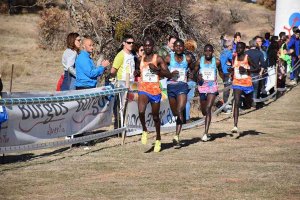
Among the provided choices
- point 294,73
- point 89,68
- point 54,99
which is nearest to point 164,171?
point 54,99

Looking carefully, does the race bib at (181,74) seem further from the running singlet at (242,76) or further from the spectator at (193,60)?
the running singlet at (242,76)

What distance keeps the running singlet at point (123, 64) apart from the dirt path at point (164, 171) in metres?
1.27

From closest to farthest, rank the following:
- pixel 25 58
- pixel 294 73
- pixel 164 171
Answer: pixel 164 171 < pixel 294 73 < pixel 25 58

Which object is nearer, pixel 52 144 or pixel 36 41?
pixel 52 144

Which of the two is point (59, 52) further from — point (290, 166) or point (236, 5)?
point (290, 166)

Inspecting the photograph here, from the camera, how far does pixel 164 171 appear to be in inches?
386

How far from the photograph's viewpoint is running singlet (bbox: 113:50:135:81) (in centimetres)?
1292

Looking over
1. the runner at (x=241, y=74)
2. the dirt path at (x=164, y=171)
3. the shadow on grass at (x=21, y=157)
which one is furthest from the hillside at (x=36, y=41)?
the shadow on grass at (x=21, y=157)

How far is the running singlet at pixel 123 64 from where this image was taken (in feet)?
42.4

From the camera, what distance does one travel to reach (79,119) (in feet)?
39.1

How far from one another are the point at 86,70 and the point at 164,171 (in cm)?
305

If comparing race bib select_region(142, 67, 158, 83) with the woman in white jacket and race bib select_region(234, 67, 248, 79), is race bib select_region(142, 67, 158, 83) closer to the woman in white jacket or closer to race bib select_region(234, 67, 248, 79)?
the woman in white jacket

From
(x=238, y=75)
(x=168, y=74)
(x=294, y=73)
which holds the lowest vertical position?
(x=294, y=73)

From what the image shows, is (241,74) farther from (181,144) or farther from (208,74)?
(181,144)
